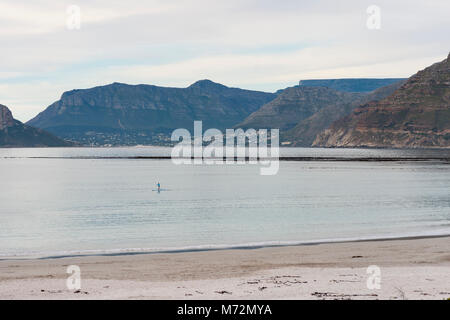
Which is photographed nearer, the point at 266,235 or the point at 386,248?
the point at 386,248

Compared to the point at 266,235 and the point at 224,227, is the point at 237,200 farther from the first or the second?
the point at 266,235

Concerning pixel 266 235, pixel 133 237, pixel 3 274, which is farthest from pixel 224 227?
pixel 3 274

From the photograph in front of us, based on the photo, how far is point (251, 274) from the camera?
2283 cm

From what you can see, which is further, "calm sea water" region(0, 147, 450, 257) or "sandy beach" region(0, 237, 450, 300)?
"calm sea water" region(0, 147, 450, 257)

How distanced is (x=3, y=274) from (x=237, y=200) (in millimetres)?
48938

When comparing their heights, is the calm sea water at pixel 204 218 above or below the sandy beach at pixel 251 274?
below

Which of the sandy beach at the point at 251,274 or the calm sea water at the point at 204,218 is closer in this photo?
the sandy beach at the point at 251,274

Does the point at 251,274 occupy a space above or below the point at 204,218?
above

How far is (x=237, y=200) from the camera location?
7150 cm

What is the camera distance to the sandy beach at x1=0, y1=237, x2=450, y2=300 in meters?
18.5

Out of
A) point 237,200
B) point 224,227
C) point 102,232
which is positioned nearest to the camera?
point 102,232

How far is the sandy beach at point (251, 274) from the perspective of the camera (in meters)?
18.5

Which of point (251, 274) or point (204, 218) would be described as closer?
point (251, 274)
